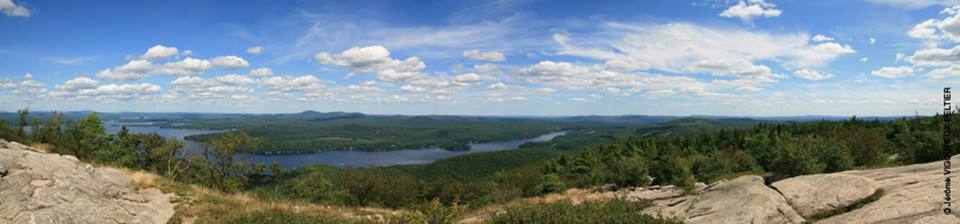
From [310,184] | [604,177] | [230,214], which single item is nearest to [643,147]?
[604,177]

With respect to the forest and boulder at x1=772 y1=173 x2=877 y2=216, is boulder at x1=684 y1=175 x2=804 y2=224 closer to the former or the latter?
boulder at x1=772 y1=173 x2=877 y2=216

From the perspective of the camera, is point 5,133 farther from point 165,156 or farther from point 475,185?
point 475,185

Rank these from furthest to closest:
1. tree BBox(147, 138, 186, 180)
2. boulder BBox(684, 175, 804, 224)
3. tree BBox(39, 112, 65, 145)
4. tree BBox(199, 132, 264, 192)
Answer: tree BBox(147, 138, 186, 180) < tree BBox(199, 132, 264, 192) < tree BBox(39, 112, 65, 145) < boulder BBox(684, 175, 804, 224)

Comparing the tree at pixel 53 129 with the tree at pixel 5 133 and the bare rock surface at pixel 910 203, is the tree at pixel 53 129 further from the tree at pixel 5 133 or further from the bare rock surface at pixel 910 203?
the bare rock surface at pixel 910 203

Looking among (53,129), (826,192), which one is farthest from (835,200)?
(53,129)

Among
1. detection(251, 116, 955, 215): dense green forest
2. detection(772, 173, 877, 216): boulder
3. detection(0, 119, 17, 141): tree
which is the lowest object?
detection(251, 116, 955, 215): dense green forest

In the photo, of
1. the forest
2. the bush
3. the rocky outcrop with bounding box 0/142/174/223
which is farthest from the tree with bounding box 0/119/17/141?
A: the bush
